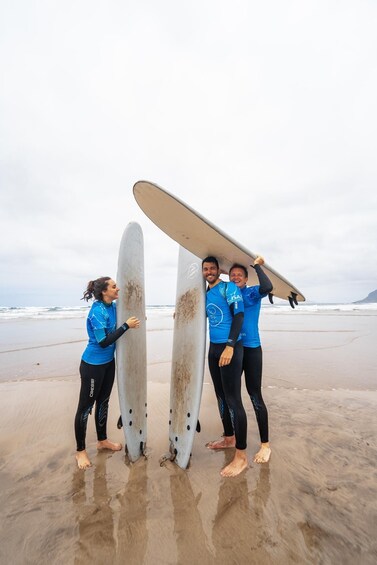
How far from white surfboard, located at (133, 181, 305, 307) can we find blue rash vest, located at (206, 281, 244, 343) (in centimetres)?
48

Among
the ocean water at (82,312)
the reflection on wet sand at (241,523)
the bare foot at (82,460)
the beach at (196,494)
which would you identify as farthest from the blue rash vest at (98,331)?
the ocean water at (82,312)

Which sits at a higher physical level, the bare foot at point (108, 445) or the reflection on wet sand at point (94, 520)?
the bare foot at point (108, 445)

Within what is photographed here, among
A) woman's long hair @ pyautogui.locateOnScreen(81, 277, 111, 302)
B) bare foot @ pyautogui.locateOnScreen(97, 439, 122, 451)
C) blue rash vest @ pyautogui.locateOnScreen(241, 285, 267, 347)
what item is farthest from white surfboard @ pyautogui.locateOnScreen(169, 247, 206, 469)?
woman's long hair @ pyautogui.locateOnScreen(81, 277, 111, 302)

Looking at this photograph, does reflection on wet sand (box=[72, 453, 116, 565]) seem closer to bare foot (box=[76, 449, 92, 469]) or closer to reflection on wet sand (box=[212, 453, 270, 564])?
bare foot (box=[76, 449, 92, 469])

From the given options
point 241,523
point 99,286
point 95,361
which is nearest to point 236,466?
point 241,523

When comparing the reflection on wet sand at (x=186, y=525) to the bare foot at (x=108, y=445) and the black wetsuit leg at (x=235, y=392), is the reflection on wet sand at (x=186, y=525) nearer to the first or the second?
the black wetsuit leg at (x=235, y=392)

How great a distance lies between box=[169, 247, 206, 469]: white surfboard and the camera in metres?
2.56

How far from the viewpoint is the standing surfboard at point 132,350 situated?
2635 millimetres

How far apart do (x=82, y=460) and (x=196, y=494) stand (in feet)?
3.64

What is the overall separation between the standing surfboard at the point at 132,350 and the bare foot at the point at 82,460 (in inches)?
14.7

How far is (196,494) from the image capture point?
2.10m

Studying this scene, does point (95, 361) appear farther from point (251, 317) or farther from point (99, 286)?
point (251, 317)

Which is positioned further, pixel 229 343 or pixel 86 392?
pixel 86 392

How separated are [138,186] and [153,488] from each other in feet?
8.18
